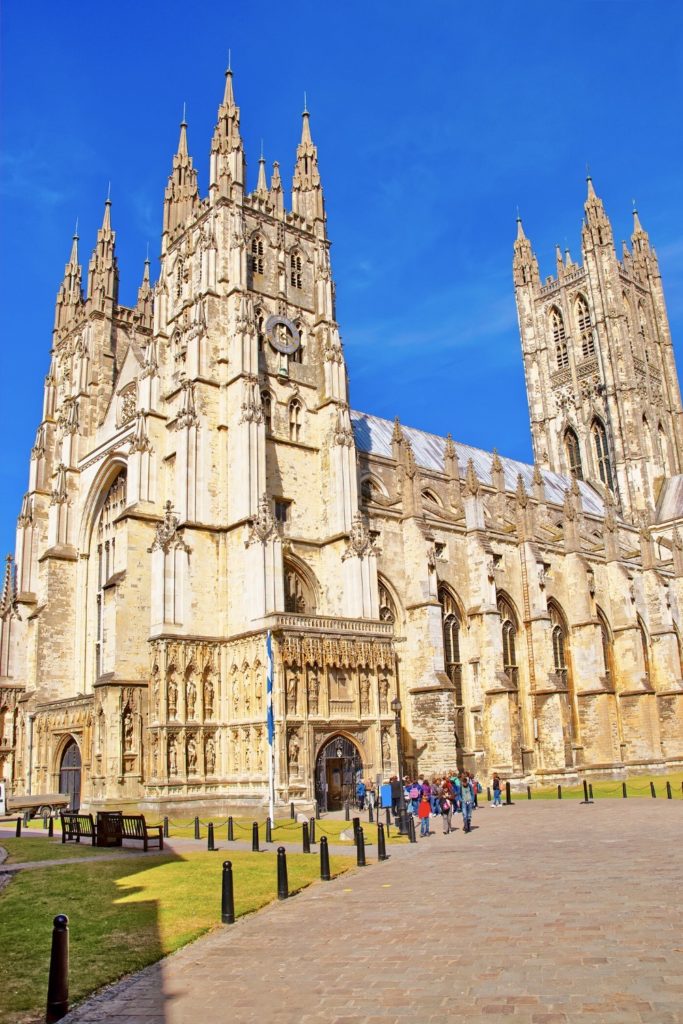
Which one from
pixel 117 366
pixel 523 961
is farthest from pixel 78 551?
pixel 523 961

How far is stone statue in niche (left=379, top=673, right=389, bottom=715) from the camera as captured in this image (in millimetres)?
34875

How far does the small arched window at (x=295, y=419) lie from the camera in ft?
133

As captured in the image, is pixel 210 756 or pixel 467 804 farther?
pixel 210 756

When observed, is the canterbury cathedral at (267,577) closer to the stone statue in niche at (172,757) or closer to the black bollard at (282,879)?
the stone statue in niche at (172,757)

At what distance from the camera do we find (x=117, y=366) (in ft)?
162

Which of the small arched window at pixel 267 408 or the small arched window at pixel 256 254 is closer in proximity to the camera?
the small arched window at pixel 267 408

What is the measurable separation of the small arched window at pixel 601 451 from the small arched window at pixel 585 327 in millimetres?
6282

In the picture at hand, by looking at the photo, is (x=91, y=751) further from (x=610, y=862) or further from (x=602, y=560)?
(x=602, y=560)

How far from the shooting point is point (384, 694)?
35.1m

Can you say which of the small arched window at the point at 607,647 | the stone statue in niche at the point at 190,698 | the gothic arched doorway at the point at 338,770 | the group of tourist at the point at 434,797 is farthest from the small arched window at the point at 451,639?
the stone statue in niche at the point at 190,698

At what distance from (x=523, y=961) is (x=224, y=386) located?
32.1m

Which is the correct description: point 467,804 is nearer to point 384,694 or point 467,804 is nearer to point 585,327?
point 384,694

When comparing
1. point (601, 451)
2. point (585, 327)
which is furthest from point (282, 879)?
point (585, 327)

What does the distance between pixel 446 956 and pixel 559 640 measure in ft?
139
